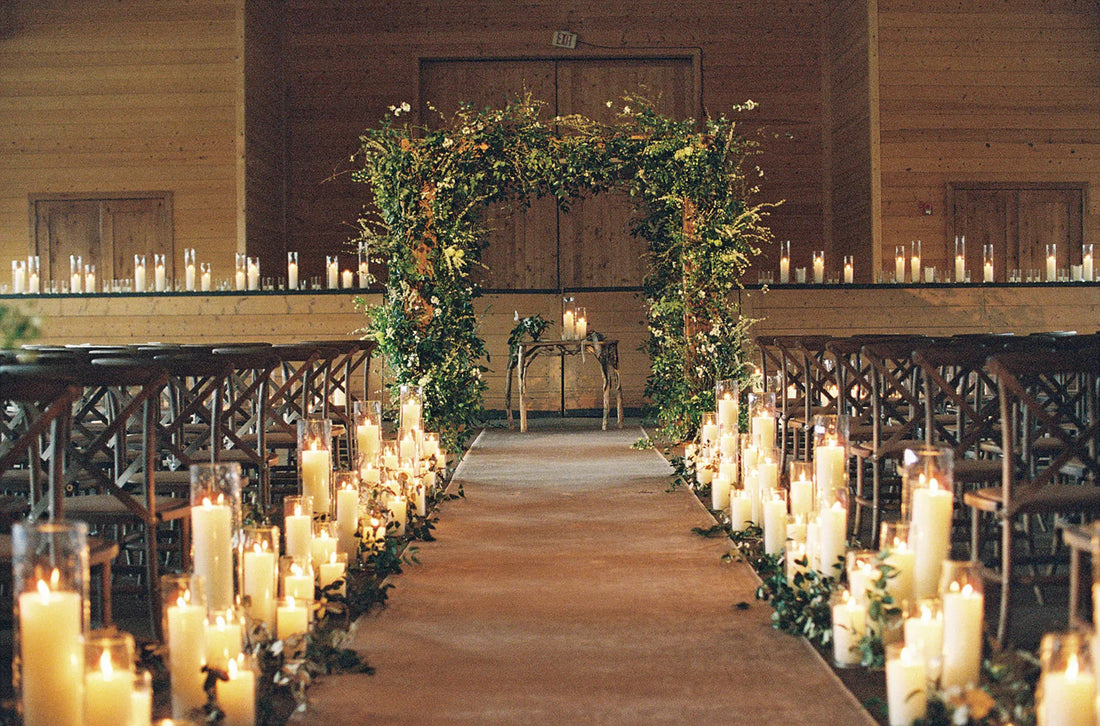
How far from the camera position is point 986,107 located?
12445 mm

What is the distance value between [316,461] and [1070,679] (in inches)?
111

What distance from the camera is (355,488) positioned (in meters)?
4.36

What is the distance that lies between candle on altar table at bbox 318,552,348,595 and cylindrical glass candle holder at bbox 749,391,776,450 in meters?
2.32

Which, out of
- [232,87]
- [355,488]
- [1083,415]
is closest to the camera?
[355,488]

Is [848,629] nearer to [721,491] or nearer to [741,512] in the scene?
[741,512]

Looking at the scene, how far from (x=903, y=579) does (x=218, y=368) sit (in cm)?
A: 239

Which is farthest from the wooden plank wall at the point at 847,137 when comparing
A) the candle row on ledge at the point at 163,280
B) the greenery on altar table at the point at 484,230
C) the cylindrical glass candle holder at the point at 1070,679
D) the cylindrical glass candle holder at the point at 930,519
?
the cylindrical glass candle holder at the point at 1070,679

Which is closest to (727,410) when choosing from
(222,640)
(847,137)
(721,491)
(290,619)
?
(721,491)

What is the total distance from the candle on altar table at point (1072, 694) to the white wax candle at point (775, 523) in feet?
6.87

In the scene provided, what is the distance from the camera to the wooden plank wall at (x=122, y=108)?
1224 centimetres

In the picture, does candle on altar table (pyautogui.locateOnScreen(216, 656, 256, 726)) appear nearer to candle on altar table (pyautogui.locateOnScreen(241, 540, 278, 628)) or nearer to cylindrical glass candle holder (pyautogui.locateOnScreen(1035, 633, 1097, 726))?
candle on altar table (pyautogui.locateOnScreen(241, 540, 278, 628))

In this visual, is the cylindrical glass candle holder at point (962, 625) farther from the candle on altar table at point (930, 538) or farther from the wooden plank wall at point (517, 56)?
the wooden plank wall at point (517, 56)

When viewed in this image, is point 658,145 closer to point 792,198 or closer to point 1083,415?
point 1083,415

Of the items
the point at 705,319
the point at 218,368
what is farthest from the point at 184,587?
the point at 705,319
